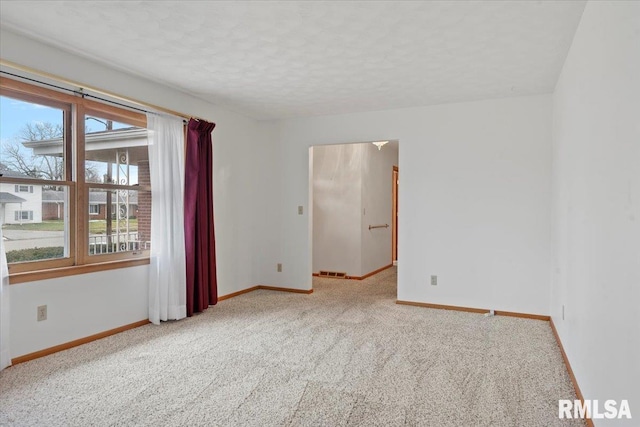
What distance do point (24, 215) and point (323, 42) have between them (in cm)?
258

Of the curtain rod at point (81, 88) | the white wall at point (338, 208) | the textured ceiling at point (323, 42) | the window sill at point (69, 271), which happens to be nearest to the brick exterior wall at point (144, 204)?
the window sill at point (69, 271)

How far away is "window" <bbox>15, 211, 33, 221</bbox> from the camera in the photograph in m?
2.87

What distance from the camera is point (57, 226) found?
10.3 feet

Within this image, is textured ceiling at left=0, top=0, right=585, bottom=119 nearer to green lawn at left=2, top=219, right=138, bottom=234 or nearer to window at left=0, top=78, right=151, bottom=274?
window at left=0, top=78, right=151, bottom=274

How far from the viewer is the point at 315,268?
6.64m

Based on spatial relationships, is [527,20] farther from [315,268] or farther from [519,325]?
[315,268]

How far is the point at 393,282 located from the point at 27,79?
5020 mm

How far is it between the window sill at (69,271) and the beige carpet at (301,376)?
60cm

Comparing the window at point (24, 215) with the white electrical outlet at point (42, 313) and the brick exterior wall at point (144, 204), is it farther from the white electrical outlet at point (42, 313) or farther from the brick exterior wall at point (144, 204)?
the brick exterior wall at point (144, 204)

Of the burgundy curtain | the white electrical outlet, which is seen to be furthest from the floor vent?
the white electrical outlet

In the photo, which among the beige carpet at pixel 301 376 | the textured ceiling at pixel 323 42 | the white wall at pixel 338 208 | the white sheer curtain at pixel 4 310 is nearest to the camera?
the beige carpet at pixel 301 376

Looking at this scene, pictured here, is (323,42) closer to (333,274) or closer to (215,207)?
(215,207)

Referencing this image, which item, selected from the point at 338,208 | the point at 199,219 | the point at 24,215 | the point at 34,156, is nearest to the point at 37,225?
the point at 24,215

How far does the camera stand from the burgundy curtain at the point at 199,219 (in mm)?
4047
